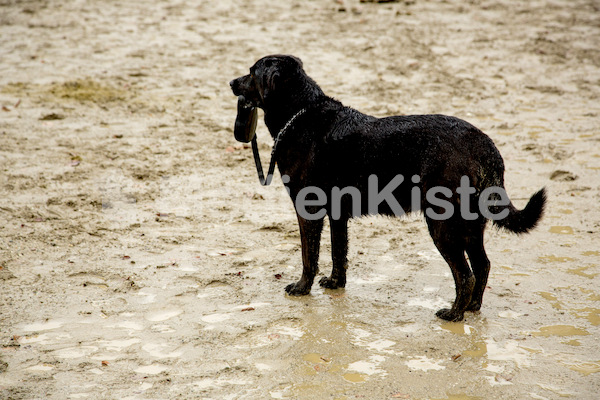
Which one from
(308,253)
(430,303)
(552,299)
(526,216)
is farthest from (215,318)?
(552,299)

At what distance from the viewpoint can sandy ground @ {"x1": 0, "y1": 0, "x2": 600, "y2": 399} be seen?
3875 mm

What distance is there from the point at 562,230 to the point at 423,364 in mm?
2457

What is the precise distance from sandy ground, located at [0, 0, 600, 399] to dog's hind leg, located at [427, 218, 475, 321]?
0.83 feet

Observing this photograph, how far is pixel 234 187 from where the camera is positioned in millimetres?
6500

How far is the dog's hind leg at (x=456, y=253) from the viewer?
13.5 feet

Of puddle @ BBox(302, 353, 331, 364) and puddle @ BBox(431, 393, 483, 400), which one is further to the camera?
puddle @ BBox(302, 353, 331, 364)

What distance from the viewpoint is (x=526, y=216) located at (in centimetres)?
418

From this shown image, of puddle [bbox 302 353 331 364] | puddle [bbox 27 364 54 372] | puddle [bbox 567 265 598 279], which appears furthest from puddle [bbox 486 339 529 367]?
puddle [bbox 27 364 54 372]

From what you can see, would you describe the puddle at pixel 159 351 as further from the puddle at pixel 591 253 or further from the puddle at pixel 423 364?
the puddle at pixel 591 253

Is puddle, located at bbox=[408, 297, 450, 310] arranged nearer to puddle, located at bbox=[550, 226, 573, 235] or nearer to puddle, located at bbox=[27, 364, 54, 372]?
puddle, located at bbox=[550, 226, 573, 235]

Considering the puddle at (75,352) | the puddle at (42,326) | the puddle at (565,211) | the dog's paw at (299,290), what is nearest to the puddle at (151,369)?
the puddle at (75,352)

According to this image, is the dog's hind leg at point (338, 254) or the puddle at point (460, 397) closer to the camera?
the puddle at point (460, 397)

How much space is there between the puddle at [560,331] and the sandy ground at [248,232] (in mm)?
13

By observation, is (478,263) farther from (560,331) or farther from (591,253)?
(591,253)
